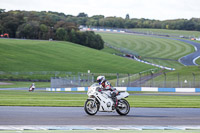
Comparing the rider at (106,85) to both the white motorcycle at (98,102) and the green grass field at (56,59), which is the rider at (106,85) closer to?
the white motorcycle at (98,102)

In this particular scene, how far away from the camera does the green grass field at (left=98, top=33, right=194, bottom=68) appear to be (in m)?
135

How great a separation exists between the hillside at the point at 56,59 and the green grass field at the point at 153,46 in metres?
14.1

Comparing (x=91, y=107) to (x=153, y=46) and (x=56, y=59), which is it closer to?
(x=56, y=59)

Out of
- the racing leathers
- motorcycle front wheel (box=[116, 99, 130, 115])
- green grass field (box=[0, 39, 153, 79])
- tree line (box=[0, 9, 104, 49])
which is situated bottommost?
green grass field (box=[0, 39, 153, 79])

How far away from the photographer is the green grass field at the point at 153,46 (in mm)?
135175

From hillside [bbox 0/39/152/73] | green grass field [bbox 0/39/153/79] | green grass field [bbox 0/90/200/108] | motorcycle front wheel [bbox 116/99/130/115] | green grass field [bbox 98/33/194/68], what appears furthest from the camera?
green grass field [bbox 98/33/194/68]

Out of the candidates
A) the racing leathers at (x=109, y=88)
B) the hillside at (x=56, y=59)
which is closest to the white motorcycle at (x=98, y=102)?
the racing leathers at (x=109, y=88)

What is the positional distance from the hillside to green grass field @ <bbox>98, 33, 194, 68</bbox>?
14123 mm

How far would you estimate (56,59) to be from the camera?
11306cm

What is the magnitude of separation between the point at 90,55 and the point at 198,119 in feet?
349

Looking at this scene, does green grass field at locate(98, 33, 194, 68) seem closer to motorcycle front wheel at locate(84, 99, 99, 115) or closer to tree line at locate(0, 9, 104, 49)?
tree line at locate(0, 9, 104, 49)

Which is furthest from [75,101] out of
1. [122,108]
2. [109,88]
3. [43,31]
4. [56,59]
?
[43,31]

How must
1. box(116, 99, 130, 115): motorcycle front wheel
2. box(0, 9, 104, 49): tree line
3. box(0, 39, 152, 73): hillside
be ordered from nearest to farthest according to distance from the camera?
box(116, 99, 130, 115): motorcycle front wheel < box(0, 39, 152, 73): hillside < box(0, 9, 104, 49): tree line

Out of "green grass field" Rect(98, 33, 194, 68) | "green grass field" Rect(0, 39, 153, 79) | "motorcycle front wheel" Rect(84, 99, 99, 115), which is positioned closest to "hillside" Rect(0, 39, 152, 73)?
"green grass field" Rect(0, 39, 153, 79)
